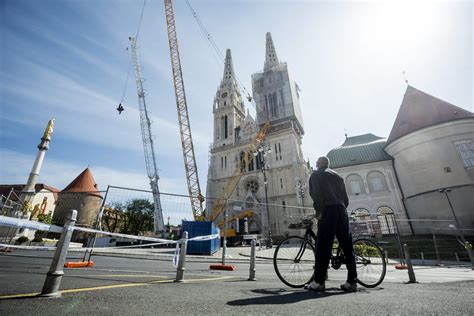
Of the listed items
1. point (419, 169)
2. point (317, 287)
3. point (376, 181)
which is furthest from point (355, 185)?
point (317, 287)

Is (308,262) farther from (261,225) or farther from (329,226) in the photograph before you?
(261,225)

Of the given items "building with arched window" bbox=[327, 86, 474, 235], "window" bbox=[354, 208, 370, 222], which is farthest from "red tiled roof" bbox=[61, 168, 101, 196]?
"building with arched window" bbox=[327, 86, 474, 235]

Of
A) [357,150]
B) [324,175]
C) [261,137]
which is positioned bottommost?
[324,175]

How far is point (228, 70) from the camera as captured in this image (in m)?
52.3

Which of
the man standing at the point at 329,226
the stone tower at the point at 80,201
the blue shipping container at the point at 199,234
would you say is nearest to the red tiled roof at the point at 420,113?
the blue shipping container at the point at 199,234

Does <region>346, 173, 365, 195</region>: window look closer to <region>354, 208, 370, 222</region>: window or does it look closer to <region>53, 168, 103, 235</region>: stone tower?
<region>354, 208, 370, 222</region>: window

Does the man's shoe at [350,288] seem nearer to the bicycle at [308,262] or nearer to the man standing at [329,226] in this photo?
the man standing at [329,226]

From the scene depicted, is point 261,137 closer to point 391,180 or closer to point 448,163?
point 391,180

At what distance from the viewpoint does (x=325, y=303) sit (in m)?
1.99

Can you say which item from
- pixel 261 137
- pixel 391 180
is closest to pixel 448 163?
pixel 391 180

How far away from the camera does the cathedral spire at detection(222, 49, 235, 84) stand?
49.7 m

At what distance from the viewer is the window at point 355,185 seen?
24416mm

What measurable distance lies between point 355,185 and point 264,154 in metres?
11.1

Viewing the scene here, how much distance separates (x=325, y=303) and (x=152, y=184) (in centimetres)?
4806
